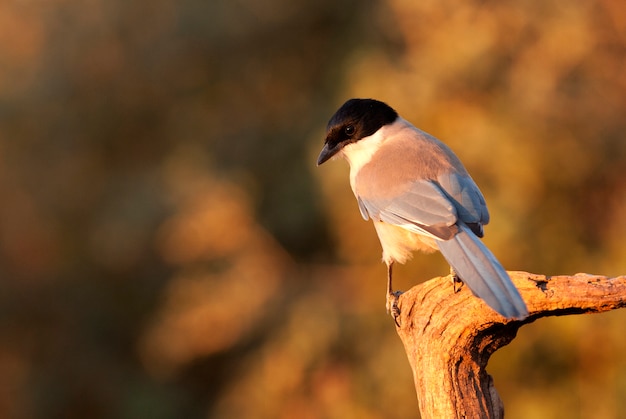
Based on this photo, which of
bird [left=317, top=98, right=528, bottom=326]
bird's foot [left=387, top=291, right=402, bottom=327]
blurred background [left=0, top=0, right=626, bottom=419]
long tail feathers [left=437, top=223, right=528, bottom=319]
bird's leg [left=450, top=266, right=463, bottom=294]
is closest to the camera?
long tail feathers [left=437, top=223, right=528, bottom=319]

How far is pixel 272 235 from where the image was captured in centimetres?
771

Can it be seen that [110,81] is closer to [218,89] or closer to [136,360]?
[218,89]

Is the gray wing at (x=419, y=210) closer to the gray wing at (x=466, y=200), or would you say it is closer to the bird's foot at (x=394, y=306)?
the gray wing at (x=466, y=200)

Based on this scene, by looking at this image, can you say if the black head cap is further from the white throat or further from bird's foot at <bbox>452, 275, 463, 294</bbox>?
bird's foot at <bbox>452, 275, 463, 294</bbox>

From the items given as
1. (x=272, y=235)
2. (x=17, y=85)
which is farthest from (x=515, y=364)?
(x=17, y=85)

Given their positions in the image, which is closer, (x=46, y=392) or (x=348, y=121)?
(x=348, y=121)

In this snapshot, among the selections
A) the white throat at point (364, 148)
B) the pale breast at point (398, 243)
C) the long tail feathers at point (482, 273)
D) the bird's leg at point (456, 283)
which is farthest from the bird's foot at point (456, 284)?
the white throat at point (364, 148)

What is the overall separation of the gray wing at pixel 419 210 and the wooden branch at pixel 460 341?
194 mm

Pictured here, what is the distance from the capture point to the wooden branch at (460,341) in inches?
121

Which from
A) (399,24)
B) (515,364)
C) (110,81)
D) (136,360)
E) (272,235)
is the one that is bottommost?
(515,364)

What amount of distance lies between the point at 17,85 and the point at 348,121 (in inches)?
230

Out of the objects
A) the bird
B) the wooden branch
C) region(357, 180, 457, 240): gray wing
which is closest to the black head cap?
the bird

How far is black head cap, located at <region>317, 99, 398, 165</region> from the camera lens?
422cm

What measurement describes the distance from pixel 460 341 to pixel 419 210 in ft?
1.77
